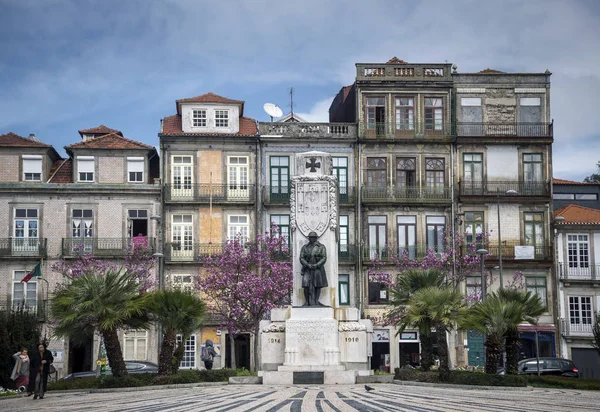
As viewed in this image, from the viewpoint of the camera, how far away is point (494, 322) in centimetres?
3148

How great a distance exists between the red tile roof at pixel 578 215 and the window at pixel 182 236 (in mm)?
22031

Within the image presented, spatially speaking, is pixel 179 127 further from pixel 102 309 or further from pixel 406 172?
pixel 102 309

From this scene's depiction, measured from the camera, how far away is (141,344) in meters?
55.2

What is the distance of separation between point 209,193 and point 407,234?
39.7ft

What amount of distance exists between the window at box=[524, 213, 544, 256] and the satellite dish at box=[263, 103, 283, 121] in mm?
16796

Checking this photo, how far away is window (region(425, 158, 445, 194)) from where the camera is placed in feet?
193

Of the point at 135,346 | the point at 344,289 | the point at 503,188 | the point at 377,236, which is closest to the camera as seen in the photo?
the point at 135,346

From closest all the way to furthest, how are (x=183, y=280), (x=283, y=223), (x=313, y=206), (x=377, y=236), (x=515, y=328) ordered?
(x=515, y=328) → (x=313, y=206) → (x=183, y=280) → (x=283, y=223) → (x=377, y=236)

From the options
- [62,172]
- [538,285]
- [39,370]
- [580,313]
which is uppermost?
[62,172]

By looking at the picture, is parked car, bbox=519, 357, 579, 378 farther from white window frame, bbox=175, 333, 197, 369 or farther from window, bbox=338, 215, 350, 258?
white window frame, bbox=175, 333, 197, 369

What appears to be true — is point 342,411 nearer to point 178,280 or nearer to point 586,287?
point 178,280

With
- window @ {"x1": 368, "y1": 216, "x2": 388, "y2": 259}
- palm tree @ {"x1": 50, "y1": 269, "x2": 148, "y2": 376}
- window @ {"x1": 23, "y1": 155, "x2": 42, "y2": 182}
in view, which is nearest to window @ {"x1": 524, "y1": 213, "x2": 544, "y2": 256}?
window @ {"x1": 368, "y1": 216, "x2": 388, "y2": 259}

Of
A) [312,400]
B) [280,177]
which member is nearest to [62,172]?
[280,177]

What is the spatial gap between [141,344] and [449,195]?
795 inches
